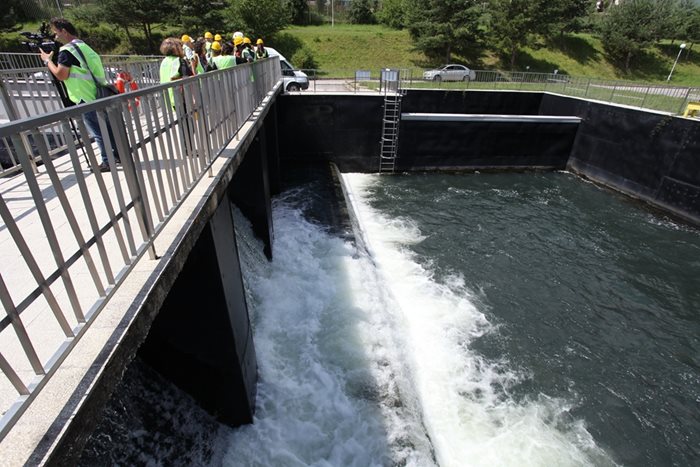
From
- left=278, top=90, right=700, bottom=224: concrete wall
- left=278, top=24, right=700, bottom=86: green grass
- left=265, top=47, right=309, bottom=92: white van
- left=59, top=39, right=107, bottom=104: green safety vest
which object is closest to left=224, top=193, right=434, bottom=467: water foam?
left=59, top=39, right=107, bottom=104: green safety vest

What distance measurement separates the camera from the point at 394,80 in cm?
1633

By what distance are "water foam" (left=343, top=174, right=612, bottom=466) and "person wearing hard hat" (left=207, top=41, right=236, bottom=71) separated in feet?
19.0

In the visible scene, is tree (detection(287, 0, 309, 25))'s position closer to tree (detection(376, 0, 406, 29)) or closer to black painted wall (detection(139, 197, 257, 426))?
tree (detection(376, 0, 406, 29))

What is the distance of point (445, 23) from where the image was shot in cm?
3606

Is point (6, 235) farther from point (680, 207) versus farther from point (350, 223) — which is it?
point (680, 207)

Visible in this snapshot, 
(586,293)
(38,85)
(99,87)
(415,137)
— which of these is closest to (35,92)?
(38,85)

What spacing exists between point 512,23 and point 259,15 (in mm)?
23197

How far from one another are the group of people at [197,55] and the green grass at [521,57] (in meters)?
25.8

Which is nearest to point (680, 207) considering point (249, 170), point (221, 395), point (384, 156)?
point (384, 156)

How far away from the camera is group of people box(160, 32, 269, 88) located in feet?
18.4

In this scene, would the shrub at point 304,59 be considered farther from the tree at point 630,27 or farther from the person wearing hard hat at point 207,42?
the tree at point 630,27

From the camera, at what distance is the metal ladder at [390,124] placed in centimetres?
1627

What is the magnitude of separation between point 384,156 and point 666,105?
35.8 ft

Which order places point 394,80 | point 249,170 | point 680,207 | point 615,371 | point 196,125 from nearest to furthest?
1. point 196,125
2. point 615,371
3. point 249,170
4. point 680,207
5. point 394,80
